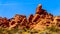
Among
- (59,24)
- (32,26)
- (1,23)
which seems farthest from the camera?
(1,23)

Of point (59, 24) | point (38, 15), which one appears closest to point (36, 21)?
point (38, 15)

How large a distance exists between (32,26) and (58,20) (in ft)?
38.3

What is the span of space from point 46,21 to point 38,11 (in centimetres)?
1079

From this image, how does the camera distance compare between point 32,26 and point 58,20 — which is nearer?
point 58,20

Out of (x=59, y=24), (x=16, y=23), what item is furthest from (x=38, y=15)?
(x=59, y=24)

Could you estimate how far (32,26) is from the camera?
75.4 m

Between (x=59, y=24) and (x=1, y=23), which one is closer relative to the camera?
(x=59, y=24)

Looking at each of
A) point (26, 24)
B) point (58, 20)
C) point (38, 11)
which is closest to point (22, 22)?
point (26, 24)

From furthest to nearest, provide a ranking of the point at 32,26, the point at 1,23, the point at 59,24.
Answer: the point at 1,23 < the point at 32,26 < the point at 59,24

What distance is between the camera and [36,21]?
76.7 m

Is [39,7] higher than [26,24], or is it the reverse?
[39,7]

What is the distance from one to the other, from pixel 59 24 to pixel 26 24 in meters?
15.5

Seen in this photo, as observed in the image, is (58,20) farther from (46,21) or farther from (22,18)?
(22,18)

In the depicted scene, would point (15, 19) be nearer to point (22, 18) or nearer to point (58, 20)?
point (22, 18)
